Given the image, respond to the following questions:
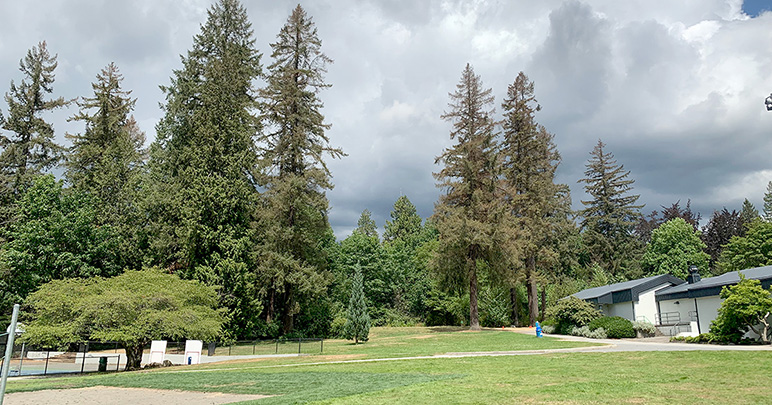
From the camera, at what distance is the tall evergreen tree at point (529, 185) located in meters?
Answer: 40.1

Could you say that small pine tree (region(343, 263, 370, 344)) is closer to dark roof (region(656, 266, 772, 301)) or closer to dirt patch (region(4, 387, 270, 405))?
dirt patch (region(4, 387, 270, 405))

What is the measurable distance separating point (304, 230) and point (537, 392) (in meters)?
28.5

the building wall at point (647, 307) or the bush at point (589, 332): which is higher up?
the building wall at point (647, 307)

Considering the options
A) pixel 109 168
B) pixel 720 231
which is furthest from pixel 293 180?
pixel 720 231

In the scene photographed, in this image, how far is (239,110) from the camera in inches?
1469

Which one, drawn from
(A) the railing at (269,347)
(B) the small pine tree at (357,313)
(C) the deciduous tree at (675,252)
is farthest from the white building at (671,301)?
(C) the deciduous tree at (675,252)

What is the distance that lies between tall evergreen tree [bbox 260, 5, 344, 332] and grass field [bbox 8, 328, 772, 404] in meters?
18.8

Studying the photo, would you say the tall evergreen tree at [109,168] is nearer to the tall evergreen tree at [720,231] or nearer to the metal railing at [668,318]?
the metal railing at [668,318]

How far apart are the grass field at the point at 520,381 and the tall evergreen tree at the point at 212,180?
18.3 metres

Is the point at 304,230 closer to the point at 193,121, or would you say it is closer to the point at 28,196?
the point at 193,121

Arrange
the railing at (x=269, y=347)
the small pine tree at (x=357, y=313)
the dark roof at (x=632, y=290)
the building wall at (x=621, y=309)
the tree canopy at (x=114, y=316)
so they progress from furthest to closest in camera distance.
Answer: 1. the building wall at (x=621, y=309)
2. the dark roof at (x=632, y=290)
3. the small pine tree at (x=357, y=313)
4. the railing at (x=269, y=347)
5. the tree canopy at (x=114, y=316)

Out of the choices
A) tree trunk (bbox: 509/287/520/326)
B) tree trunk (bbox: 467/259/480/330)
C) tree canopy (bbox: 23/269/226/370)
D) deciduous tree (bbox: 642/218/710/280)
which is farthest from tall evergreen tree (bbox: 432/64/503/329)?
deciduous tree (bbox: 642/218/710/280)

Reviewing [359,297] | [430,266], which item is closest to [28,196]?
[359,297]

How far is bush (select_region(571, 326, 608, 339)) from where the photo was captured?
1080 inches
